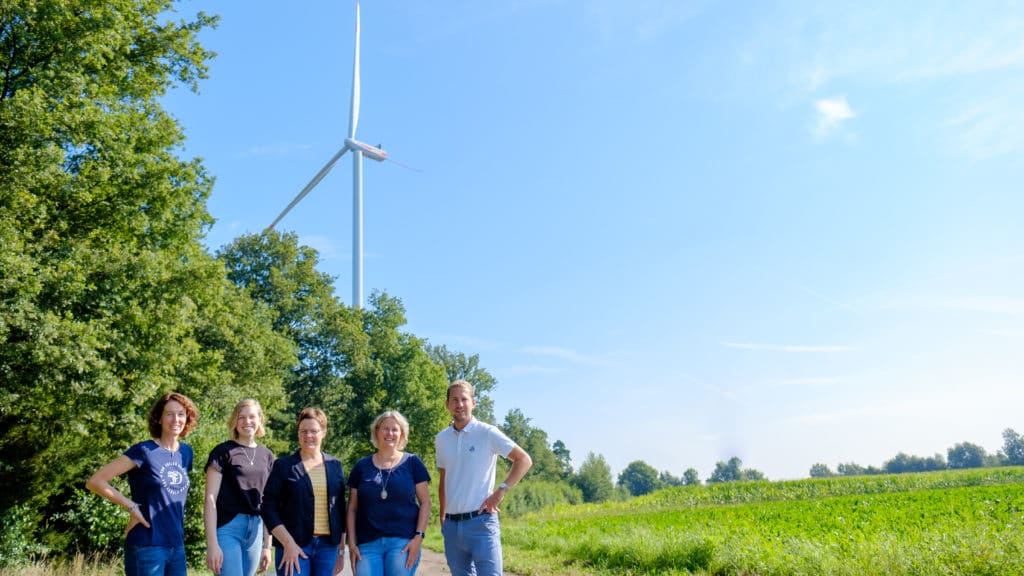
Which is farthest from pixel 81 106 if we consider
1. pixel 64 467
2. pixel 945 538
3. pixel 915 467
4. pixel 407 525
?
pixel 915 467

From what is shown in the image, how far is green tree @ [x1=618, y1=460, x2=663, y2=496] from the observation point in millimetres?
142625

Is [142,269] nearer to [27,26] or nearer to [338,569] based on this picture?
[27,26]

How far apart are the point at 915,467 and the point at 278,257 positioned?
12922 centimetres

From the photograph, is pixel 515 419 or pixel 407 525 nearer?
pixel 407 525

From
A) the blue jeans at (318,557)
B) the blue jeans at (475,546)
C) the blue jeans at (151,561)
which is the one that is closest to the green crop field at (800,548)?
the blue jeans at (475,546)

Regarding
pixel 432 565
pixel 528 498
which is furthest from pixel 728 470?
pixel 432 565

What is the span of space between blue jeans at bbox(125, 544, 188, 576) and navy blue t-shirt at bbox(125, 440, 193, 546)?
38 mm

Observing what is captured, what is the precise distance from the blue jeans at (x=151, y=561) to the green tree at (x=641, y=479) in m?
144

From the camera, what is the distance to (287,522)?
4477 mm

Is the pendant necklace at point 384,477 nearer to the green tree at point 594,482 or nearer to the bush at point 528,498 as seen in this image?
the bush at point 528,498

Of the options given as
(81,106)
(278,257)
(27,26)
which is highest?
(278,257)

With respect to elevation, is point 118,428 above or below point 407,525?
above

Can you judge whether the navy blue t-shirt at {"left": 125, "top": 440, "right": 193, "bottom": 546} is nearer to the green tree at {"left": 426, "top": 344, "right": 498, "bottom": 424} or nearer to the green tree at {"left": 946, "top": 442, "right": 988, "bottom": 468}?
the green tree at {"left": 426, "top": 344, "right": 498, "bottom": 424}

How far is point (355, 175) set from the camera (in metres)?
34.8
